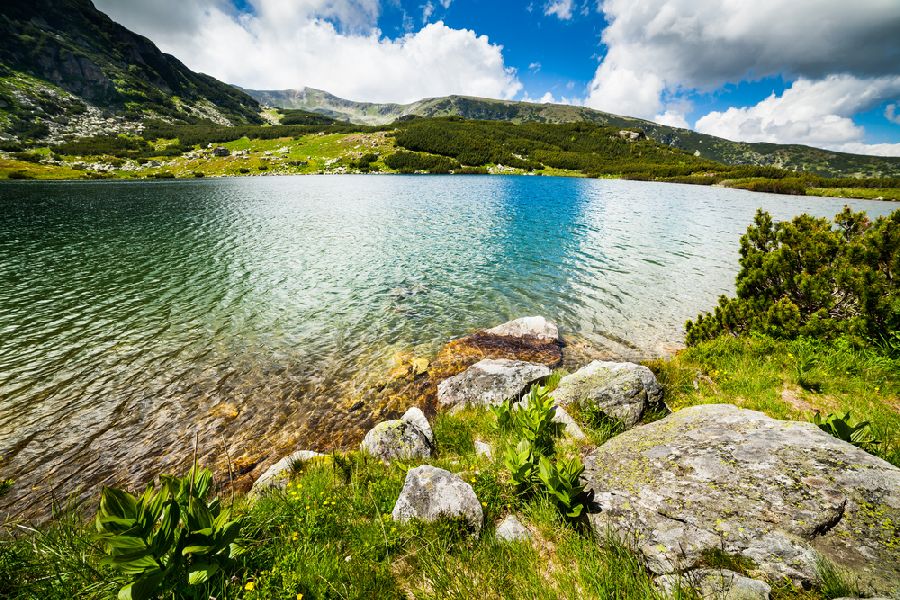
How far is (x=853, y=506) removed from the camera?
153 inches

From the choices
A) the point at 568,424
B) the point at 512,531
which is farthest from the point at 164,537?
the point at 568,424

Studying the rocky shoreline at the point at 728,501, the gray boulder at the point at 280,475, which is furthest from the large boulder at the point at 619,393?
the gray boulder at the point at 280,475

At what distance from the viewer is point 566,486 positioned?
191 inches

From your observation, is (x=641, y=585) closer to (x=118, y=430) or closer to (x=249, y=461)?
(x=249, y=461)

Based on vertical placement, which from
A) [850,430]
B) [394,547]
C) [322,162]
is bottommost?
[394,547]

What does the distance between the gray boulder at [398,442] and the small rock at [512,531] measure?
9.76ft

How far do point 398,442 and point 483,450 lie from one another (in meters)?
1.96

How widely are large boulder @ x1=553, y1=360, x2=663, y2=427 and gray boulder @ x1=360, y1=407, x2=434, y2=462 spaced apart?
3.57 metres

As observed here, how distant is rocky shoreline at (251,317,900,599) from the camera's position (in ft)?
11.8

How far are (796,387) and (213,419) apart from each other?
53.3 feet

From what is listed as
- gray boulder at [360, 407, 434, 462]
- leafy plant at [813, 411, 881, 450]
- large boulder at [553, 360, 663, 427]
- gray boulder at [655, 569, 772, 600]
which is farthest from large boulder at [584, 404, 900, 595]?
gray boulder at [360, 407, 434, 462]

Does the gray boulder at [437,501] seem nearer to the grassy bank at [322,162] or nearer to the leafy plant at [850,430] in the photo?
the leafy plant at [850,430]

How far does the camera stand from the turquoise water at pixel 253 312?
1017cm

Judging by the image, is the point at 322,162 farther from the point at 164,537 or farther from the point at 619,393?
the point at 164,537
